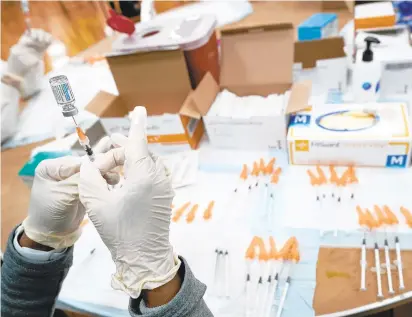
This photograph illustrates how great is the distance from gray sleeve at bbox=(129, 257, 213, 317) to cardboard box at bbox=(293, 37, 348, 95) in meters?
0.86

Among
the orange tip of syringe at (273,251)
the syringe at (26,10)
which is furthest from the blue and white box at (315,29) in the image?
the syringe at (26,10)

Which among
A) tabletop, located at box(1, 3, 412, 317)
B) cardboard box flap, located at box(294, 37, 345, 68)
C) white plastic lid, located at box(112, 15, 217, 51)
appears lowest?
tabletop, located at box(1, 3, 412, 317)

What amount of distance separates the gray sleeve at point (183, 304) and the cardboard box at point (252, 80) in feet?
1.87

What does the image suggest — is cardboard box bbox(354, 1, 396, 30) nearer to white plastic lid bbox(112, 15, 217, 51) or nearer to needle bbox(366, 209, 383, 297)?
white plastic lid bbox(112, 15, 217, 51)

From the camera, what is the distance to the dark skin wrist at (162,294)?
728 millimetres

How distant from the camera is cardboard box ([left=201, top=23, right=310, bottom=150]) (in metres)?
1.20

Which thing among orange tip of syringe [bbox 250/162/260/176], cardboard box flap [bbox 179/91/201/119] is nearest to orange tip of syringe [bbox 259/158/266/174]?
orange tip of syringe [bbox 250/162/260/176]

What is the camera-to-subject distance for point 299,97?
1.17 meters

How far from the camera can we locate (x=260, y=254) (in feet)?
3.05

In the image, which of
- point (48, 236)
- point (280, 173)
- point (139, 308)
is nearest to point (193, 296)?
point (139, 308)

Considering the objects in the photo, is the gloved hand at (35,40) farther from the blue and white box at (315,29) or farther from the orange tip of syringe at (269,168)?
the orange tip of syringe at (269,168)

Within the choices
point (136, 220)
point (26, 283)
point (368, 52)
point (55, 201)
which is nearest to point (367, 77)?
point (368, 52)

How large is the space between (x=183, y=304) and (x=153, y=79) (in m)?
0.84

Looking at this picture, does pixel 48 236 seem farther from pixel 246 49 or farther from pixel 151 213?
pixel 246 49
